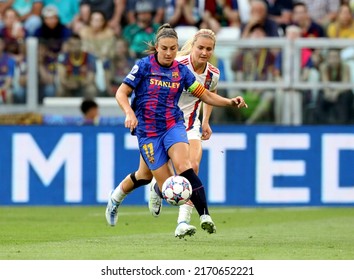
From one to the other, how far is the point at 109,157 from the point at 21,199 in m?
1.51

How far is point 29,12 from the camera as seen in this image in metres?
21.4

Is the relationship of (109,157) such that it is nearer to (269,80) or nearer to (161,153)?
(269,80)

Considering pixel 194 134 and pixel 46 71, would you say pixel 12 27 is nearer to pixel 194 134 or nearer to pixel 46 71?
pixel 46 71

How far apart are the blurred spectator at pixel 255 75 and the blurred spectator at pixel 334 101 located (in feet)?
2.64

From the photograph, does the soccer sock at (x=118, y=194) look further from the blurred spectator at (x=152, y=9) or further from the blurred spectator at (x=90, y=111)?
the blurred spectator at (x=152, y=9)

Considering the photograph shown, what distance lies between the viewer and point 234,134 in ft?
60.3

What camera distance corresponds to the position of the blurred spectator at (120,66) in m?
18.8

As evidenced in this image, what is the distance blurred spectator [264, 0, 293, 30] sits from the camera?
2131cm

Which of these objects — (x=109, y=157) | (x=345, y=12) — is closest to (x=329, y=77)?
(x=345, y=12)

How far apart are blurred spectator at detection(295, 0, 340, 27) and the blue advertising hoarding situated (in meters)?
3.55

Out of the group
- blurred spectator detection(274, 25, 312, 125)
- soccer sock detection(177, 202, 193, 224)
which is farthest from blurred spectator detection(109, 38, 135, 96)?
soccer sock detection(177, 202, 193, 224)

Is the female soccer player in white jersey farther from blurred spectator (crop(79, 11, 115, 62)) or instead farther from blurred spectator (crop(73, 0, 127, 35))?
blurred spectator (crop(73, 0, 127, 35))

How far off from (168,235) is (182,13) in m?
8.57

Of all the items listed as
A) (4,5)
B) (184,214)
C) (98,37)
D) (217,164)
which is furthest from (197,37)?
(4,5)
